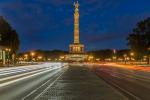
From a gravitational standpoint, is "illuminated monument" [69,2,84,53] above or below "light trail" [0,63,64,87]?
above

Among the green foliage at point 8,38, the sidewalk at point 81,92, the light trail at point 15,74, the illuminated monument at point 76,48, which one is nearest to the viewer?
the sidewalk at point 81,92

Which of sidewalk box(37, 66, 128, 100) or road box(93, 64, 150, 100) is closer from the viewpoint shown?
sidewalk box(37, 66, 128, 100)

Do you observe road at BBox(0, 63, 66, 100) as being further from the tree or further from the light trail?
the tree

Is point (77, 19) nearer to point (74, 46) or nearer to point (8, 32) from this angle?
point (74, 46)

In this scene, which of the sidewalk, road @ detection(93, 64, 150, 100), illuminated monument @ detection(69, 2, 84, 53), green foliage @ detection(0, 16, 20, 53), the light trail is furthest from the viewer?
illuminated monument @ detection(69, 2, 84, 53)

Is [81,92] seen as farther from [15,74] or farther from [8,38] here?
[8,38]

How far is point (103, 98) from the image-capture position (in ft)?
62.4

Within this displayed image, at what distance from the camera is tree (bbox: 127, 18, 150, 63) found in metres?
106

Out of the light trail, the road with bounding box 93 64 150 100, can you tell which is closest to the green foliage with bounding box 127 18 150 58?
the light trail

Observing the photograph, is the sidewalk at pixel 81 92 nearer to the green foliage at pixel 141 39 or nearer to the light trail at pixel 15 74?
the light trail at pixel 15 74

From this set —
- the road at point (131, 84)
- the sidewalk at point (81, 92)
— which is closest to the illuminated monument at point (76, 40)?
the road at point (131, 84)

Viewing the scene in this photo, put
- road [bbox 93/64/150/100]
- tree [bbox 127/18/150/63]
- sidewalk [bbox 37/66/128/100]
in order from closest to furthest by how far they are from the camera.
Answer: sidewalk [bbox 37/66/128/100]
road [bbox 93/64/150/100]
tree [bbox 127/18/150/63]

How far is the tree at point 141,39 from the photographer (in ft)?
349

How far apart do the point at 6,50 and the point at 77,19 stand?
8171 cm
